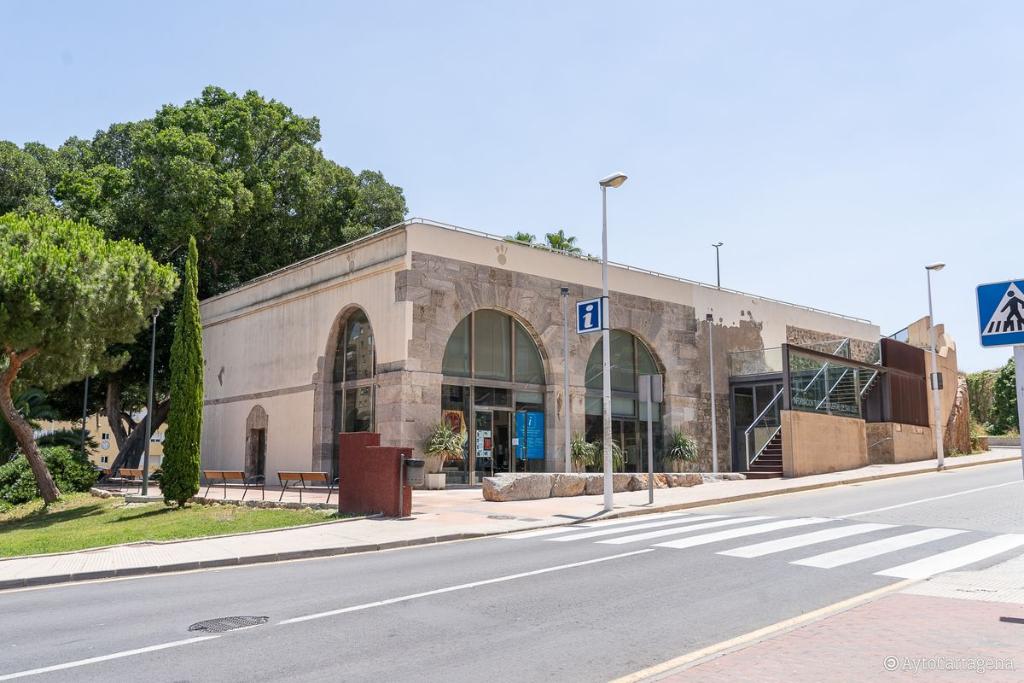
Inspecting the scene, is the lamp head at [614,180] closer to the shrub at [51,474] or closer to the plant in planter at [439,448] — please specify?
the plant in planter at [439,448]

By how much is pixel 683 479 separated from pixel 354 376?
11.5 meters

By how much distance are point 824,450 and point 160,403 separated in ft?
109

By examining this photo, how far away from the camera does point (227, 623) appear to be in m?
7.73

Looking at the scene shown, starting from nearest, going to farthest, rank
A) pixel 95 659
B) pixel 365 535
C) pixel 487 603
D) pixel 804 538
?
pixel 95 659
pixel 487 603
pixel 804 538
pixel 365 535

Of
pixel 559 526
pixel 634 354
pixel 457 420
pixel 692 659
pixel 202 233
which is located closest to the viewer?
pixel 692 659

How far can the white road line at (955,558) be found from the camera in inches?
380

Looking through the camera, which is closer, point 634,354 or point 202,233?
point 634,354

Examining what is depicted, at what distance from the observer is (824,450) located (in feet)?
91.3

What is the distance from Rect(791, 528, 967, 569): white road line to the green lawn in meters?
10.2

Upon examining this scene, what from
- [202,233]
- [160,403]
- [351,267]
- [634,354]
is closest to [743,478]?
[634,354]

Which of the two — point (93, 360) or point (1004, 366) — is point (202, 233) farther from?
point (1004, 366)

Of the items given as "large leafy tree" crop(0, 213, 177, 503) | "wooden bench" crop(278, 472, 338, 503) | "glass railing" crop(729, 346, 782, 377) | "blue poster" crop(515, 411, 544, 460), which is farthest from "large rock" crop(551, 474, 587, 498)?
"large leafy tree" crop(0, 213, 177, 503)

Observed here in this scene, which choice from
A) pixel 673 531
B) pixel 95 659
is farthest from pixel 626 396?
pixel 95 659

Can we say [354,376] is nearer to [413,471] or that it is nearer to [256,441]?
[256,441]
